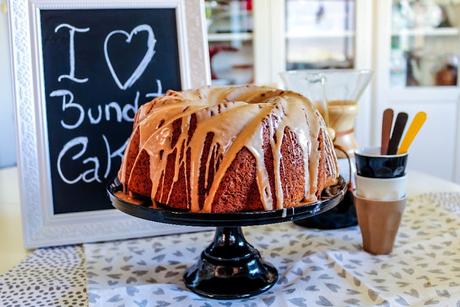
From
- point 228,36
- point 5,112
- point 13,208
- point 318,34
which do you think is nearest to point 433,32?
point 318,34

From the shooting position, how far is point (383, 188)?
86cm

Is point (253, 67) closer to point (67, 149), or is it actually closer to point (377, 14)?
point (377, 14)

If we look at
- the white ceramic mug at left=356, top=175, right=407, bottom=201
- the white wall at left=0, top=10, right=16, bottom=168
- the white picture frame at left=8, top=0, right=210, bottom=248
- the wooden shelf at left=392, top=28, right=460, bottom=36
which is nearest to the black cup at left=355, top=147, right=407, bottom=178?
the white ceramic mug at left=356, top=175, right=407, bottom=201

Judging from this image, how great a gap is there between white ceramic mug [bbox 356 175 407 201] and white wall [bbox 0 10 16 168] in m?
1.82

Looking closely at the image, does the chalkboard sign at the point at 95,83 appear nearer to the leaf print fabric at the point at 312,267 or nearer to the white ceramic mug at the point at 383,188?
the leaf print fabric at the point at 312,267

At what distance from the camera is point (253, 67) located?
2615 mm

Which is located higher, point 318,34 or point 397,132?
point 318,34

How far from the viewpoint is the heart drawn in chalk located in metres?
1.01

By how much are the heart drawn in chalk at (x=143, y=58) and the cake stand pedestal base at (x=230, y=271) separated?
14.9 inches

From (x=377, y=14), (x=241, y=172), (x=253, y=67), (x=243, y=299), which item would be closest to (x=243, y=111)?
(x=241, y=172)

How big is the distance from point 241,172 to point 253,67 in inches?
78.4

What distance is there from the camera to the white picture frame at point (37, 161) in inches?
37.5

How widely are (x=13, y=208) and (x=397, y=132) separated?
882 mm

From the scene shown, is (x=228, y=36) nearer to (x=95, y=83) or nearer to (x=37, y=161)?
(x=95, y=83)
